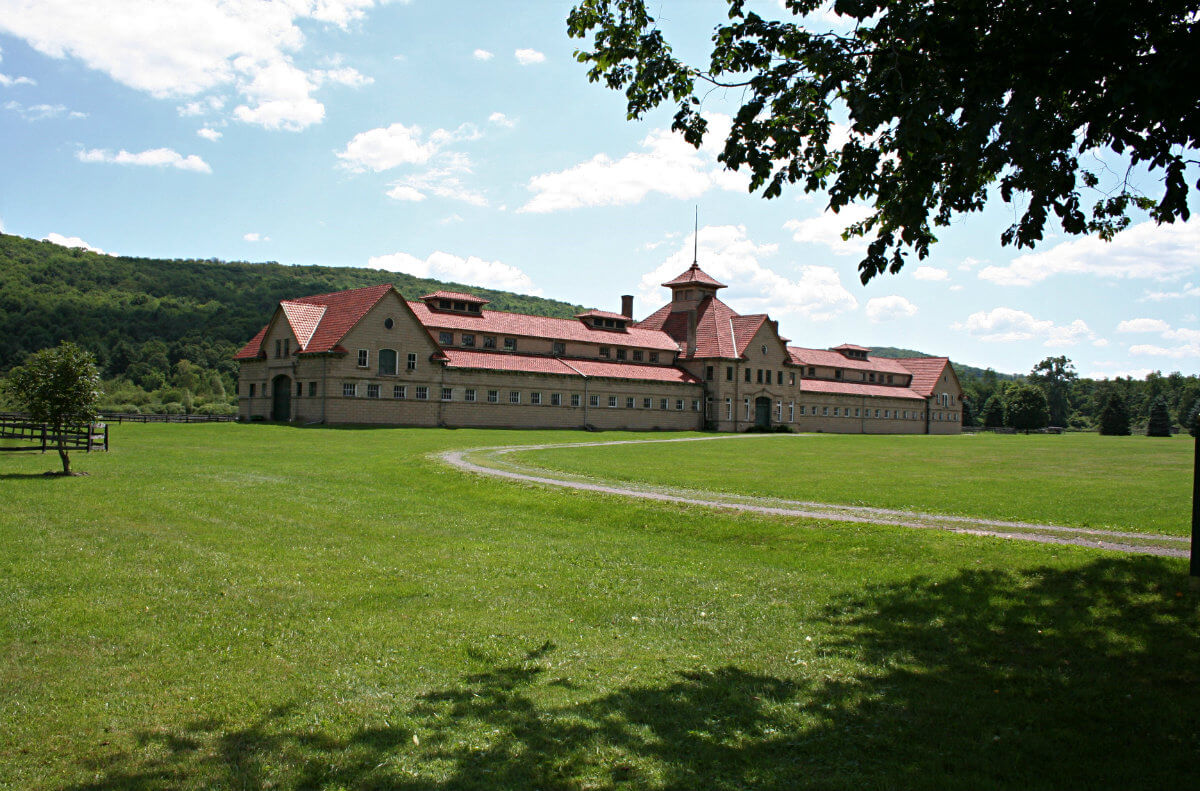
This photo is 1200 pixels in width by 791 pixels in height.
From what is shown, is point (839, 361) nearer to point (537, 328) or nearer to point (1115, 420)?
point (537, 328)

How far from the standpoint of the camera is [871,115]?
28.5ft

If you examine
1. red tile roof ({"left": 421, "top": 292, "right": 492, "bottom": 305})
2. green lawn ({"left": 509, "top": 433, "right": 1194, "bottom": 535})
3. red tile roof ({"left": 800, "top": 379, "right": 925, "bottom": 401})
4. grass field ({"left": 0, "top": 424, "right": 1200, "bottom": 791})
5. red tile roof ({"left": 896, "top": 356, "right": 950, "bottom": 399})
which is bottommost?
grass field ({"left": 0, "top": 424, "right": 1200, "bottom": 791})

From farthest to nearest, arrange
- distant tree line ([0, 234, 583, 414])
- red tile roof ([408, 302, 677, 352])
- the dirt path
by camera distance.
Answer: distant tree line ([0, 234, 583, 414]) → red tile roof ([408, 302, 677, 352]) → the dirt path

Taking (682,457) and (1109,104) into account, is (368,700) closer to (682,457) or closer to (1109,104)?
(1109,104)

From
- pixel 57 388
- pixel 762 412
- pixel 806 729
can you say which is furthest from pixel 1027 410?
pixel 806 729

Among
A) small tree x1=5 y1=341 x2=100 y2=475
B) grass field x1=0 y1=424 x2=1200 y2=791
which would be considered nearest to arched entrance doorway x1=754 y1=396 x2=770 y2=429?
small tree x1=5 y1=341 x2=100 y2=475

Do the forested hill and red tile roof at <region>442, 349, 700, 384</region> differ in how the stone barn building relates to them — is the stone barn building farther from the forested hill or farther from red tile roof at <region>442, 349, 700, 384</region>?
the forested hill

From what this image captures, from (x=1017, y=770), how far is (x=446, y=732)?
435 cm

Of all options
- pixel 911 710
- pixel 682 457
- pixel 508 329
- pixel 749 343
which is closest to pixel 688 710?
pixel 911 710

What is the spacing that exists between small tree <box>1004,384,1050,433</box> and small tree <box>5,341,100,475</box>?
133665 millimetres

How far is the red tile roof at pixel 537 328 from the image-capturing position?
6744 centimetres

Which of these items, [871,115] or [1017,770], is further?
[871,115]

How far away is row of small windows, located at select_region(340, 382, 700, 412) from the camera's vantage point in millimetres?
58750

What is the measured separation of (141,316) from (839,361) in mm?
95830
